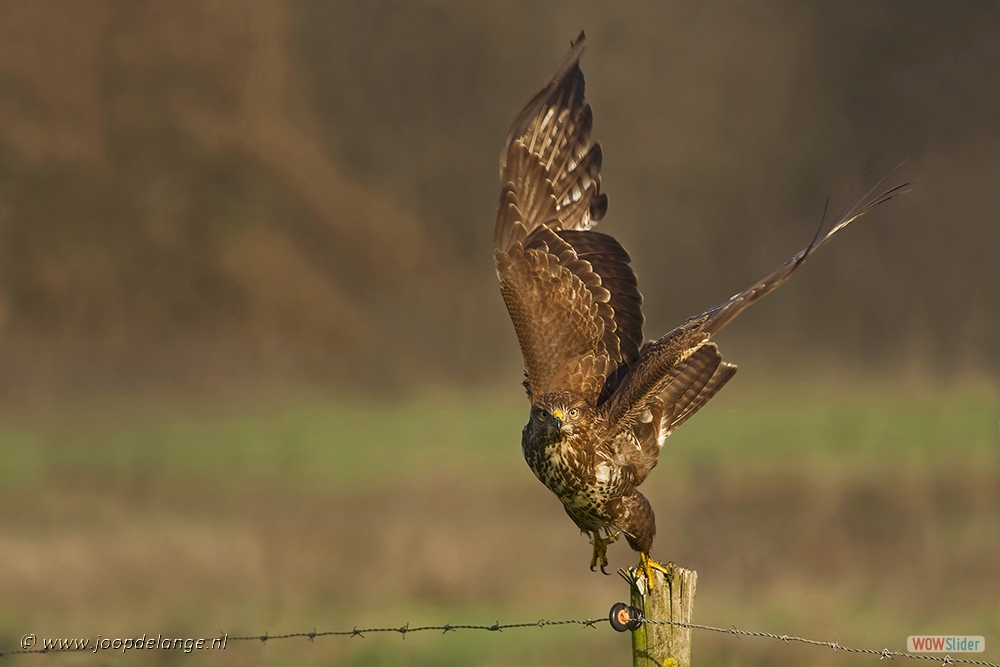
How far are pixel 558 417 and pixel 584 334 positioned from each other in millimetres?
672

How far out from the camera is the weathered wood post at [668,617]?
181 inches

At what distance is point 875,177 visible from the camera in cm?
1898

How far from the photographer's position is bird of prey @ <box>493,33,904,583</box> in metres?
5.58

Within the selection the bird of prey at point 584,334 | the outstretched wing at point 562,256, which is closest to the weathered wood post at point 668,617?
the bird of prey at point 584,334

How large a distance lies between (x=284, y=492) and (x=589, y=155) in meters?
6.24

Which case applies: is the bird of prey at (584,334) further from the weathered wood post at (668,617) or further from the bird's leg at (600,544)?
the weathered wood post at (668,617)

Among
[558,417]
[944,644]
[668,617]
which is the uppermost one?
[558,417]

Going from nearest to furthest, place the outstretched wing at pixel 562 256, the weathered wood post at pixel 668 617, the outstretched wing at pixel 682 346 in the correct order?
the weathered wood post at pixel 668 617 < the outstretched wing at pixel 682 346 < the outstretched wing at pixel 562 256

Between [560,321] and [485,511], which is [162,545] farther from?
[560,321]

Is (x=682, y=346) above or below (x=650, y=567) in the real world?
above

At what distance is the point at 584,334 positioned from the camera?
6.11m

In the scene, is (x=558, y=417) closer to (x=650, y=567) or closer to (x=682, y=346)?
(x=682, y=346)

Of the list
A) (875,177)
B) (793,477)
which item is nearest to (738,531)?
(793,477)

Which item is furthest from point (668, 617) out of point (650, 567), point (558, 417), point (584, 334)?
point (584, 334)
